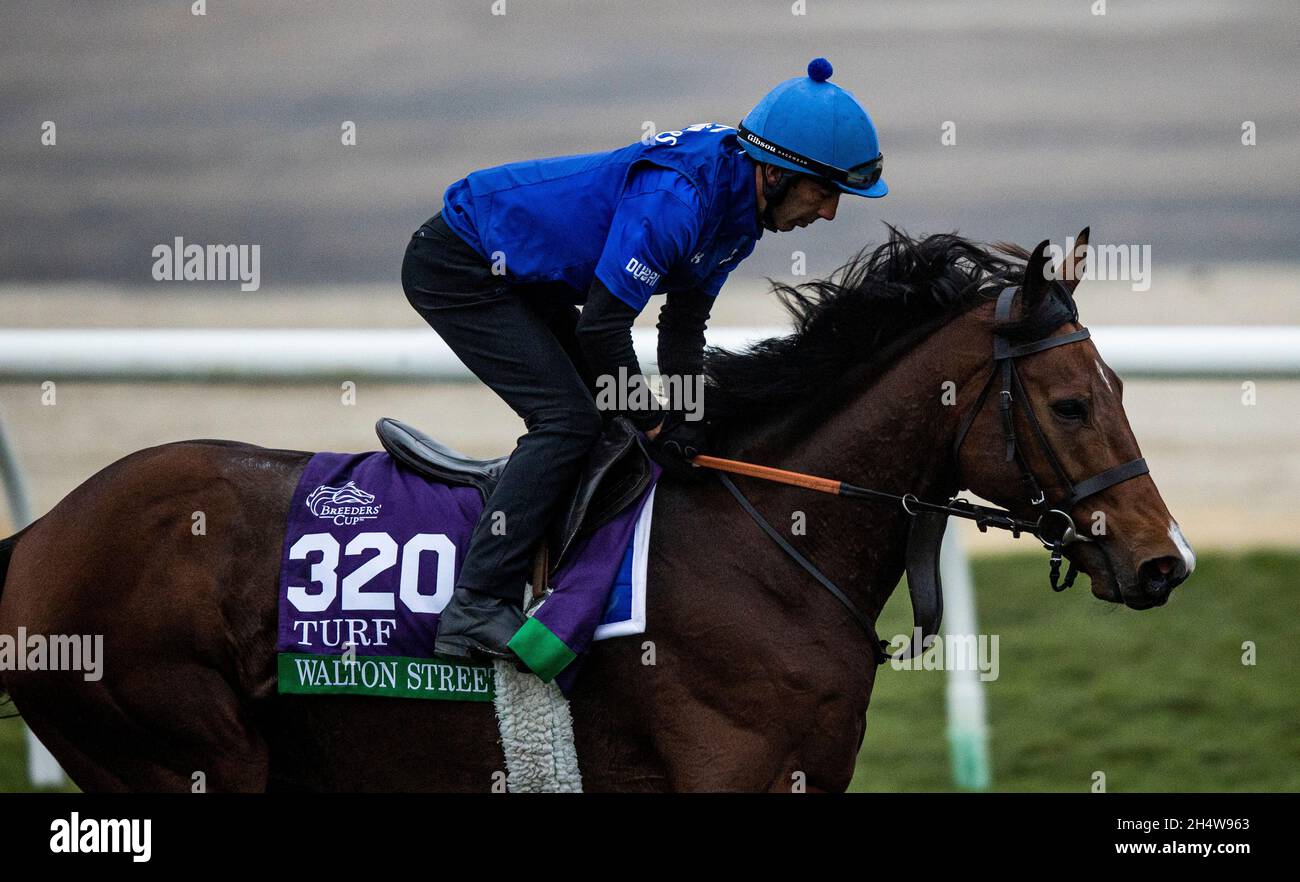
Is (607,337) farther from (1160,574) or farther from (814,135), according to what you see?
(1160,574)

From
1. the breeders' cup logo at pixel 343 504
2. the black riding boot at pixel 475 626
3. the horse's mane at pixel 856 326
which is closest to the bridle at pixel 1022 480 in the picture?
the horse's mane at pixel 856 326

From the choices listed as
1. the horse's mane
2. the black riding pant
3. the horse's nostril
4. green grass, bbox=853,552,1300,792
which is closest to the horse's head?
the horse's nostril

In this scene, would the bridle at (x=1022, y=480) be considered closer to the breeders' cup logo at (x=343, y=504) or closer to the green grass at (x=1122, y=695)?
the breeders' cup logo at (x=343, y=504)

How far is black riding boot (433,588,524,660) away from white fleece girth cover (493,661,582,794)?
0.26ft

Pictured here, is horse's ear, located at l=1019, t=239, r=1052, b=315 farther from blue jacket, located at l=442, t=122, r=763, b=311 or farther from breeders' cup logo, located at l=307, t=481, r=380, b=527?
breeders' cup logo, located at l=307, t=481, r=380, b=527

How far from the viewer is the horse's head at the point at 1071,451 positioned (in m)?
3.22

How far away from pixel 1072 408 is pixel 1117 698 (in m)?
2.47

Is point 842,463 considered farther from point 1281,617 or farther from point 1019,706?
point 1281,617

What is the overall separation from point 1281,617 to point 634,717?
358 centimetres

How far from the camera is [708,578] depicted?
3426mm

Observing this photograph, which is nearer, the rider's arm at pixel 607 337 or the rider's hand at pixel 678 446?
the rider's arm at pixel 607 337

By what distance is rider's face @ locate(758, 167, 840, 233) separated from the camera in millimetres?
3492

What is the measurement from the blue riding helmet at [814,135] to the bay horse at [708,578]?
223 mm

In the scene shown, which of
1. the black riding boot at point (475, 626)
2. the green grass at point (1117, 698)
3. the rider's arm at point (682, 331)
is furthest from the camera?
the green grass at point (1117, 698)
